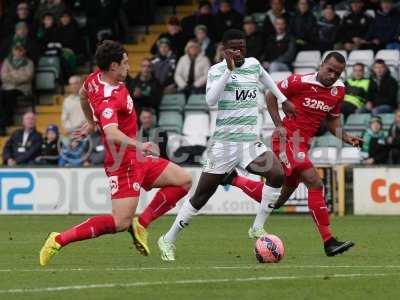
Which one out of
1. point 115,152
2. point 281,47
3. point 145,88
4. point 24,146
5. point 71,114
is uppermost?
point 115,152

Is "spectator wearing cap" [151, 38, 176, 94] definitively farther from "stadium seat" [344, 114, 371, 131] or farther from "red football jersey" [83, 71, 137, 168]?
"red football jersey" [83, 71, 137, 168]

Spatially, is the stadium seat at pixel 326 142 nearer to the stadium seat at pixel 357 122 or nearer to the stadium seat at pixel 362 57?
the stadium seat at pixel 357 122

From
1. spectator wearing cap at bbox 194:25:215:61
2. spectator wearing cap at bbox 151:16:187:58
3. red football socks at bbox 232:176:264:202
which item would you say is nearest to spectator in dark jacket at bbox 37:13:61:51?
spectator wearing cap at bbox 151:16:187:58

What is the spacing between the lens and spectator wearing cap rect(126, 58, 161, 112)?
83.8ft

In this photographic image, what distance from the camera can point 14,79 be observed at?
88.7ft

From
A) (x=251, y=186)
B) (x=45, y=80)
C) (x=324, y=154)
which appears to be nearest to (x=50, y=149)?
(x=45, y=80)

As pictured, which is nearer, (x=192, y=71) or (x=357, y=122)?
(x=357, y=122)

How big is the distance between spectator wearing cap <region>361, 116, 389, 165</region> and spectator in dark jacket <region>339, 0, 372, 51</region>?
9.89 feet

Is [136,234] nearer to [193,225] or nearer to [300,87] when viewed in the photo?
[300,87]

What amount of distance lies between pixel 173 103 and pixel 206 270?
47.0ft

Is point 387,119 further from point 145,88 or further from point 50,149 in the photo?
point 50,149

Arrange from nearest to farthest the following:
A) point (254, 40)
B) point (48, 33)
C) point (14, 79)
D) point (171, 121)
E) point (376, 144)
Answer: point (376, 144)
point (171, 121)
point (254, 40)
point (14, 79)
point (48, 33)

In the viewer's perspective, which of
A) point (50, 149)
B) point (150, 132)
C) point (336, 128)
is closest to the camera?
point (336, 128)

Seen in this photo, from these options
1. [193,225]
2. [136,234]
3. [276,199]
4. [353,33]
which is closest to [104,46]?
[136,234]
